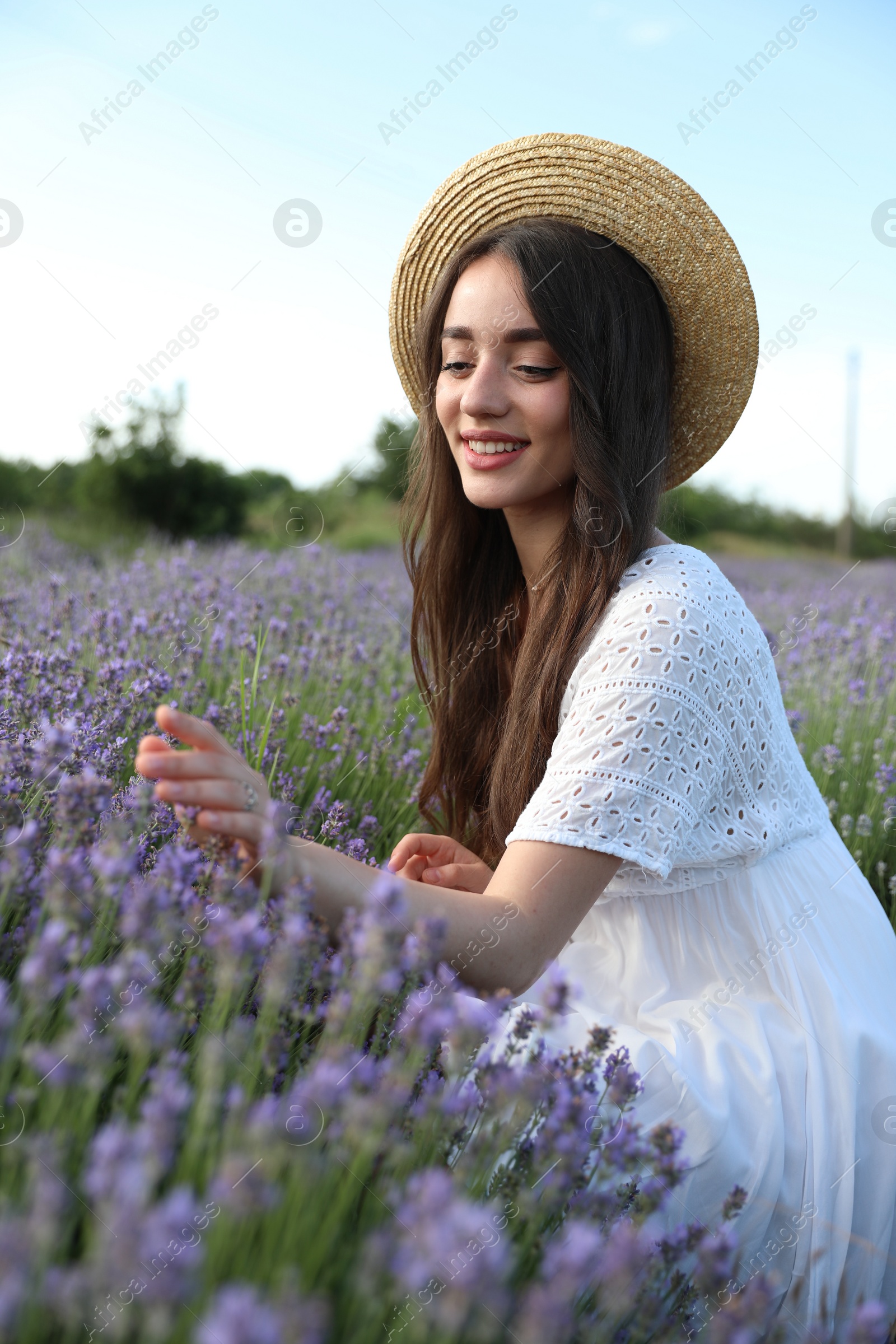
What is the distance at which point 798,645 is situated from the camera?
176 inches

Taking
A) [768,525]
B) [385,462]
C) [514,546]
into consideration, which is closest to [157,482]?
[385,462]

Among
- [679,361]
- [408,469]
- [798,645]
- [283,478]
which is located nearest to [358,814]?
[408,469]

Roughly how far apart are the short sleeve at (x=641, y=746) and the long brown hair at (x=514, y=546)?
8.4 inches

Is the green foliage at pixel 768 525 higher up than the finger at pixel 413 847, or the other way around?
the green foliage at pixel 768 525

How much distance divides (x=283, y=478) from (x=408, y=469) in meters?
12.8

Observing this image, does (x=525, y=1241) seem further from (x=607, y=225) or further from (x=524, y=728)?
(x=607, y=225)

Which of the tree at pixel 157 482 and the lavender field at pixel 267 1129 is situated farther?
the tree at pixel 157 482

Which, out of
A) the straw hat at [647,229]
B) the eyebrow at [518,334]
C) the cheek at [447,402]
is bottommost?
the cheek at [447,402]

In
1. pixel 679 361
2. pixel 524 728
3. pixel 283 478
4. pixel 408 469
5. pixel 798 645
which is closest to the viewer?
pixel 524 728

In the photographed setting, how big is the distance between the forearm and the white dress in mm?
129

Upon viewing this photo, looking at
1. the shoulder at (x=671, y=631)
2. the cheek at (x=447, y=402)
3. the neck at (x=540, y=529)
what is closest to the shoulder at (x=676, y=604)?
the shoulder at (x=671, y=631)

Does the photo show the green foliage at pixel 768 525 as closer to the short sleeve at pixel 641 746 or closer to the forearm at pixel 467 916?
the short sleeve at pixel 641 746

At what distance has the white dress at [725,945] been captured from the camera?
145cm

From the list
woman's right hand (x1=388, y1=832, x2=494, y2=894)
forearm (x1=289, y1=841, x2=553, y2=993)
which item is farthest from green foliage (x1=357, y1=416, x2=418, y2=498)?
forearm (x1=289, y1=841, x2=553, y2=993)
